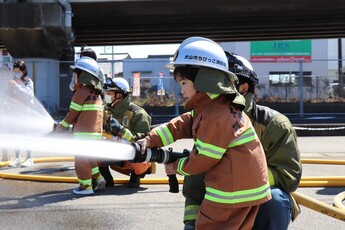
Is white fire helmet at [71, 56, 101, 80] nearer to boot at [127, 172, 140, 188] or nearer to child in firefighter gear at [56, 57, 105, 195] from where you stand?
child in firefighter gear at [56, 57, 105, 195]

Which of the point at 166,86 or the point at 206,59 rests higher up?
the point at 166,86

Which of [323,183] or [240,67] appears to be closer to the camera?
[240,67]

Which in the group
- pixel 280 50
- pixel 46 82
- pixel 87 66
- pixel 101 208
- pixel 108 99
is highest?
pixel 280 50

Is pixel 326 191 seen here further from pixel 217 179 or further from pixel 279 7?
pixel 279 7

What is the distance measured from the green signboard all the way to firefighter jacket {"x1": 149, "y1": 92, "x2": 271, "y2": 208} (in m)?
47.9

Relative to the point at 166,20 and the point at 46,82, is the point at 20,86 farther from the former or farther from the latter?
the point at 166,20

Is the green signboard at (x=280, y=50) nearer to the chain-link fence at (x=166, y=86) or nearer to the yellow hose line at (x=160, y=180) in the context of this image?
the chain-link fence at (x=166, y=86)

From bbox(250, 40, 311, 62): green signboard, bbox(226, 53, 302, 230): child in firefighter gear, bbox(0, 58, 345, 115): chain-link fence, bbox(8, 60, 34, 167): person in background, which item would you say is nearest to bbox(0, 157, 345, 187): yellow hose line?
bbox(8, 60, 34, 167): person in background

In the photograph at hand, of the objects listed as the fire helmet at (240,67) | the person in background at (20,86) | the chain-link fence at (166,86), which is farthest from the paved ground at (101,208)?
the chain-link fence at (166,86)

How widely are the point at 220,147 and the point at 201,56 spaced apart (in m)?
0.50

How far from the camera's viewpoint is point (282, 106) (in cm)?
1819

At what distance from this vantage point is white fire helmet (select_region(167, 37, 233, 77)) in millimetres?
2500

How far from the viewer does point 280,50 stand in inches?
1986

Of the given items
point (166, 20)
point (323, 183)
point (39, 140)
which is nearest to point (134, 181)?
point (39, 140)
